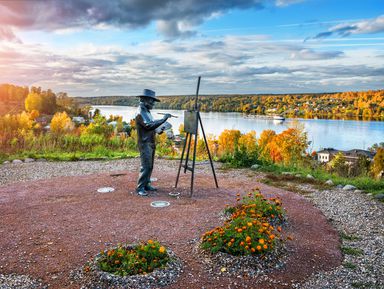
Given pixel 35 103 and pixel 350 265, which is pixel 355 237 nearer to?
pixel 350 265

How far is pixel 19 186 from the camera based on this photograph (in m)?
9.15

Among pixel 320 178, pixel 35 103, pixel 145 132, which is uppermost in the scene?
pixel 35 103

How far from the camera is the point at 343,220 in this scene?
23.1 feet

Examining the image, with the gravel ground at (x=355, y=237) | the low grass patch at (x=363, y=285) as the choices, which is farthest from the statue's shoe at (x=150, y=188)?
the low grass patch at (x=363, y=285)

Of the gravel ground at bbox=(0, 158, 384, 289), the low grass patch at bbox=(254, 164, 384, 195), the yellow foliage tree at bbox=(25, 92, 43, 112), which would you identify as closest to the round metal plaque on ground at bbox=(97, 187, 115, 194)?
the gravel ground at bbox=(0, 158, 384, 289)

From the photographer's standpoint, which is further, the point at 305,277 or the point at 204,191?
the point at 204,191

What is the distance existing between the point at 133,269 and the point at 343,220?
478cm

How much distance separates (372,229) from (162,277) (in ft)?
14.6

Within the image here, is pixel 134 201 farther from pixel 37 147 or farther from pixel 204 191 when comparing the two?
pixel 37 147

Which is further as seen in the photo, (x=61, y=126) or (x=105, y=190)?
(x=61, y=126)

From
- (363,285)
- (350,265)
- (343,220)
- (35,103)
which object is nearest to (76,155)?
(343,220)

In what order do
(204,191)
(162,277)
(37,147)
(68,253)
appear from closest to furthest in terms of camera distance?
1. (162,277)
2. (68,253)
3. (204,191)
4. (37,147)

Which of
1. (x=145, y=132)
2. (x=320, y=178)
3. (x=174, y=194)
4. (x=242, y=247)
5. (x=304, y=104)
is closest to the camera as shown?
(x=242, y=247)

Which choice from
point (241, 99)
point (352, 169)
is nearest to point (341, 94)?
point (241, 99)
